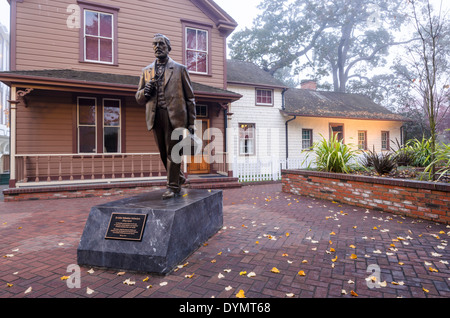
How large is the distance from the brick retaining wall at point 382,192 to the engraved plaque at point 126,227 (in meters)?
5.15

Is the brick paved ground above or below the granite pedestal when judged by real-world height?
below

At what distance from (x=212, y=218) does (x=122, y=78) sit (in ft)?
25.5

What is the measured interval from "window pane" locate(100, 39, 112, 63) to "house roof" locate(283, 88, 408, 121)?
9.91 meters

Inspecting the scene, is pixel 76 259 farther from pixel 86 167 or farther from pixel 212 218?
pixel 86 167

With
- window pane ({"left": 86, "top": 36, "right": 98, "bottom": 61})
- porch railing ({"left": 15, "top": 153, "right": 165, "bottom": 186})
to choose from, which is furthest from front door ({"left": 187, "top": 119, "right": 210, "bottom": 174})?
window pane ({"left": 86, "top": 36, "right": 98, "bottom": 61})

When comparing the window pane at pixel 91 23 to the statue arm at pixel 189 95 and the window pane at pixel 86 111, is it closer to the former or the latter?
the window pane at pixel 86 111

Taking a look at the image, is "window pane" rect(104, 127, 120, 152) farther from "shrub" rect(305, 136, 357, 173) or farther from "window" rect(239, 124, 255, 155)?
"shrub" rect(305, 136, 357, 173)

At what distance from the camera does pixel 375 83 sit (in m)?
30.7

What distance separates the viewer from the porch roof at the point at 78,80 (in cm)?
788

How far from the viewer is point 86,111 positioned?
976cm

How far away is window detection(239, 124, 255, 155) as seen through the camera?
1527cm

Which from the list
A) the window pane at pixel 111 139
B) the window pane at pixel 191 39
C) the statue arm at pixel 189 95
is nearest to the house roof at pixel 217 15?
the window pane at pixel 191 39

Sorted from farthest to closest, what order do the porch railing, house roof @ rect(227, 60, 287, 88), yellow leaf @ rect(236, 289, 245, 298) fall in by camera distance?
1. house roof @ rect(227, 60, 287, 88)
2. the porch railing
3. yellow leaf @ rect(236, 289, 245, 298)

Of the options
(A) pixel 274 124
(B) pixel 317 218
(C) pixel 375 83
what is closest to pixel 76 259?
(B) pixel 317 218
